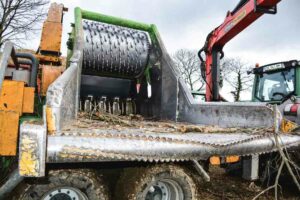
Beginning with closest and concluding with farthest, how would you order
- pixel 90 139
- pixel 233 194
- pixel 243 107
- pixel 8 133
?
pixel 90 139 → pixel 8 133 → pixel 243 107 → pixel 233 194

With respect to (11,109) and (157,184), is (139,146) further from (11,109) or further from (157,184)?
(11,109)

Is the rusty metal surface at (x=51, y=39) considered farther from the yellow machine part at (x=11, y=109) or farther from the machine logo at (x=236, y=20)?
the machine logo at (x=236, y=20)

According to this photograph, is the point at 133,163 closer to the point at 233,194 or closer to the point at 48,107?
the point at 48,107

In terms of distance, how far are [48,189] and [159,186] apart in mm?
896

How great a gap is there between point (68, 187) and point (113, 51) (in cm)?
331

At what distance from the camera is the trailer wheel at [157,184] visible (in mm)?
2275

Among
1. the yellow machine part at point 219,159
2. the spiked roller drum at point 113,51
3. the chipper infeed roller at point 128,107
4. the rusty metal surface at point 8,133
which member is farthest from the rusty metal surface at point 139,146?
the spiked roller drum at point 113,51

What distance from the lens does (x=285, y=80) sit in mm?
5844

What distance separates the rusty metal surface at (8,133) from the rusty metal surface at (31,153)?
2.12 feet

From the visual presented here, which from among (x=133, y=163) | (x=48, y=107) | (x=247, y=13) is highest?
(x=247, y=13)

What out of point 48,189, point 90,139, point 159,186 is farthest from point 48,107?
point 159,186

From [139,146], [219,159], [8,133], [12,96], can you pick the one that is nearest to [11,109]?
[12,96]

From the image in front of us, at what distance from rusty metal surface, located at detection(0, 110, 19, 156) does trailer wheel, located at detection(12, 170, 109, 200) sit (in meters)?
0.47

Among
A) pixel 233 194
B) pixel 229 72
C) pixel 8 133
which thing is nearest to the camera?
pixel 8 133
